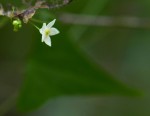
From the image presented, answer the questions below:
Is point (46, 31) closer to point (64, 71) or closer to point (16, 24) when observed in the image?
point (16, 24)

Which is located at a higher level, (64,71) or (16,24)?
(64,71)

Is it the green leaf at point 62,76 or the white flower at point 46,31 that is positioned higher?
the green leaf at point 62,76

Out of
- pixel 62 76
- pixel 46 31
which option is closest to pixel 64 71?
pixel 62 76

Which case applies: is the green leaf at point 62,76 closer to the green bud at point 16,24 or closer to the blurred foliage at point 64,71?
the blurred foliage at point 64,71

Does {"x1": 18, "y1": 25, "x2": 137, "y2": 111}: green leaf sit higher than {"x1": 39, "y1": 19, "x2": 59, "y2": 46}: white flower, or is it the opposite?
{"x1": 18, "y1": 25, "x2": 137, "y2": 111}: green leaf

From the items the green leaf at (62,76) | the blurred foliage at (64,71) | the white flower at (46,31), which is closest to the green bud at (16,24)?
the white flower at (46,31)

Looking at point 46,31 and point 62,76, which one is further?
point 62,76

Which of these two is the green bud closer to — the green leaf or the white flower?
the white flower

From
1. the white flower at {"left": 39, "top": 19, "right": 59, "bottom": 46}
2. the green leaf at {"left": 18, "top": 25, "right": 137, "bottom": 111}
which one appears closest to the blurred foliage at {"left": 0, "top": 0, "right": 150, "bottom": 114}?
the green leaf at {"left": 18, "top": 25, "right": 137, "bottom": 111}
